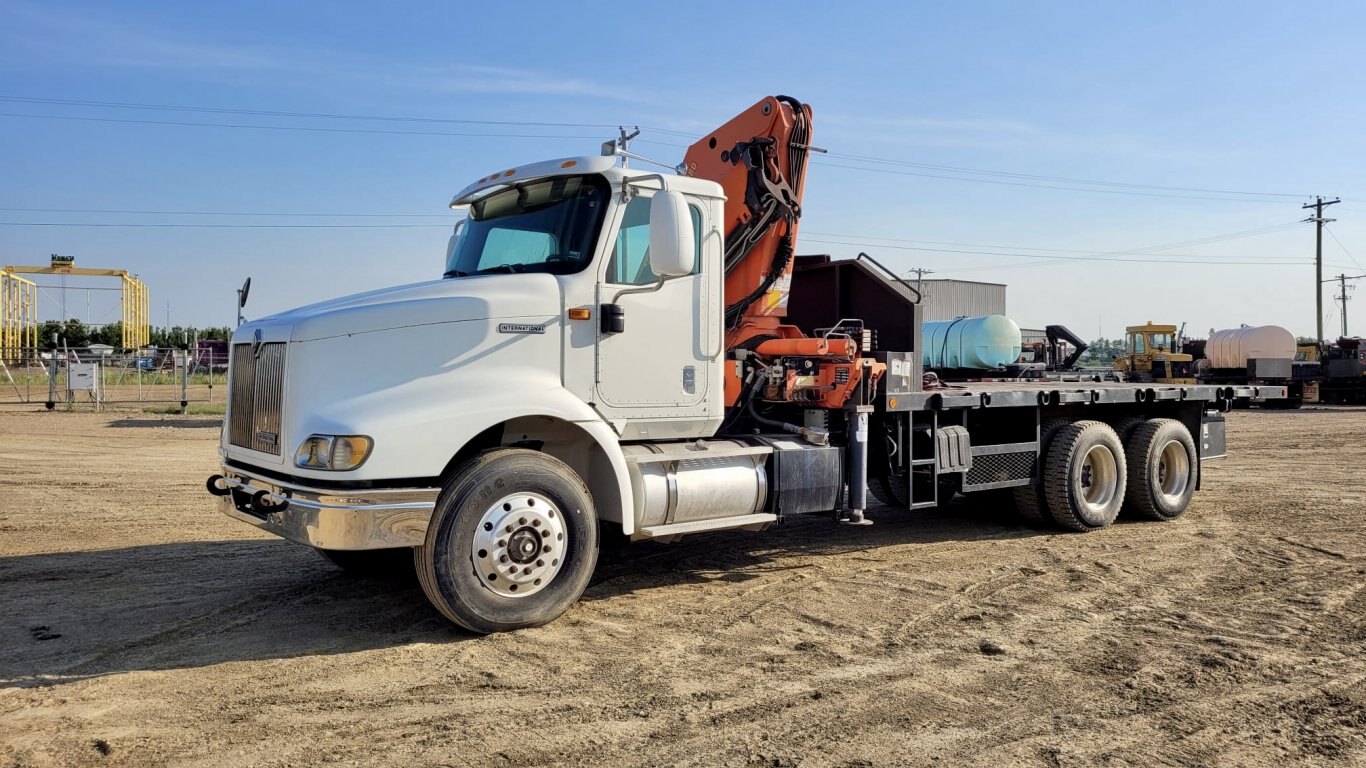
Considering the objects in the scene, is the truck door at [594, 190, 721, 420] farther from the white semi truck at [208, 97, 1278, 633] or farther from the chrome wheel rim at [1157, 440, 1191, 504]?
the chrome wheel rim at [1157, 440, 1191, 504]

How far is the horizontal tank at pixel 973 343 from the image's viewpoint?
35.3 ft

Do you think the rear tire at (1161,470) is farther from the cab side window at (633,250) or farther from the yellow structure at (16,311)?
the yellow structure at (16,311)

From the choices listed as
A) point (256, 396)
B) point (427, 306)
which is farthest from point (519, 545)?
point (256, 396)

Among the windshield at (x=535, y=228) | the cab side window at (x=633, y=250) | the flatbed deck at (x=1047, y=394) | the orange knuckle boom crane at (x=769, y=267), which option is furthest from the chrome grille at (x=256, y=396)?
the flatbed deck at (x=1047, y=394)

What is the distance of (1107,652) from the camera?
207 inches

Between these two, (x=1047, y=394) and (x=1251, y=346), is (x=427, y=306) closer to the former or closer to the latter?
(x=1047, y=394)

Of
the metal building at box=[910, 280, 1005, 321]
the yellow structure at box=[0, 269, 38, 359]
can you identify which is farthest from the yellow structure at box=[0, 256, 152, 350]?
the metal building at box=[910, 280, 1005, 321]

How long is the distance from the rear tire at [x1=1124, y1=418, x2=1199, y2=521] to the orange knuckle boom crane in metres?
3.73

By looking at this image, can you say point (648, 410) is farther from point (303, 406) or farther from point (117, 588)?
point (117, 588)

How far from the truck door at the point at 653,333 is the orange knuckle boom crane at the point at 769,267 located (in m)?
0.67

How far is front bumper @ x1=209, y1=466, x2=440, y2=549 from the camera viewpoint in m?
5.06

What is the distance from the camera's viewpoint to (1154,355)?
32969mm

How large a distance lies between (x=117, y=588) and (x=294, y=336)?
2802 mm

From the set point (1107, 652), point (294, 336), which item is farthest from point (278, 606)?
point (1107, 652)
